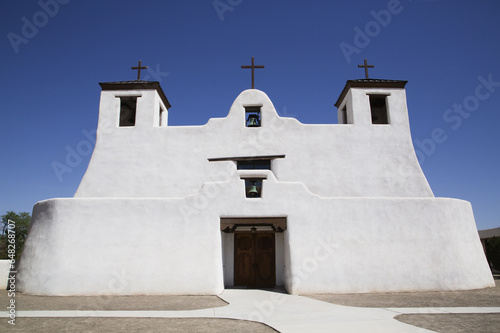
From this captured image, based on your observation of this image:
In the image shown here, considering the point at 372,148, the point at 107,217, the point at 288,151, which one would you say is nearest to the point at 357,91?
the point at 372,148

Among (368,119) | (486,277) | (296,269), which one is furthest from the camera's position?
(368,119)

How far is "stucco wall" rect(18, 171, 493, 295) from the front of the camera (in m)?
11.9

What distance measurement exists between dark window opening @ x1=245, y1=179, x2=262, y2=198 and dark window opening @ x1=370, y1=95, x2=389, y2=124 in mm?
8382

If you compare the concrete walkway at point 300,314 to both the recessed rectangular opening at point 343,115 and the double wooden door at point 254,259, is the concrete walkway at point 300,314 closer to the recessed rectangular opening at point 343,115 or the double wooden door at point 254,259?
the double wooden door at point 254,259

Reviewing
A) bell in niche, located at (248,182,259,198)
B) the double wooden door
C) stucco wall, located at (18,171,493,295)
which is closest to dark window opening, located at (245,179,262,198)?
bell in niche, located at (248,182,259,198)

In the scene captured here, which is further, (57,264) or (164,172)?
(164,172)

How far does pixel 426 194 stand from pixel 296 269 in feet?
26.0

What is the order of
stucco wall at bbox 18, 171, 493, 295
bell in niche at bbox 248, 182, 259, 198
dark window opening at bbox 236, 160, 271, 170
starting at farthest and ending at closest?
1. dark window opening at bbox 236, 160, 271, 170
2. bell in niche at bbox 248, 182, 259, 198
3. stucco wall at bbox 18, 171, 493, 295

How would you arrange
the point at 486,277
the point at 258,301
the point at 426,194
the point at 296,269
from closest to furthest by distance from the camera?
the point at 258,301 < the point at 296,269 < the point at 486,277 < the point at 426,194

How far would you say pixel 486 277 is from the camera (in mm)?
13195

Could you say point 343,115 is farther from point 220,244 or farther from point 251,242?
point 220,244

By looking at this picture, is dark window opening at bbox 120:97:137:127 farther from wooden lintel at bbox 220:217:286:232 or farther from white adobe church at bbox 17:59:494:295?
wooden lintel at bbox 220:217:286:232

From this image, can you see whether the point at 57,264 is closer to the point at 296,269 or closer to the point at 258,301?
the point at 258,301

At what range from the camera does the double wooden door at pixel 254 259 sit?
1382 centimetres
